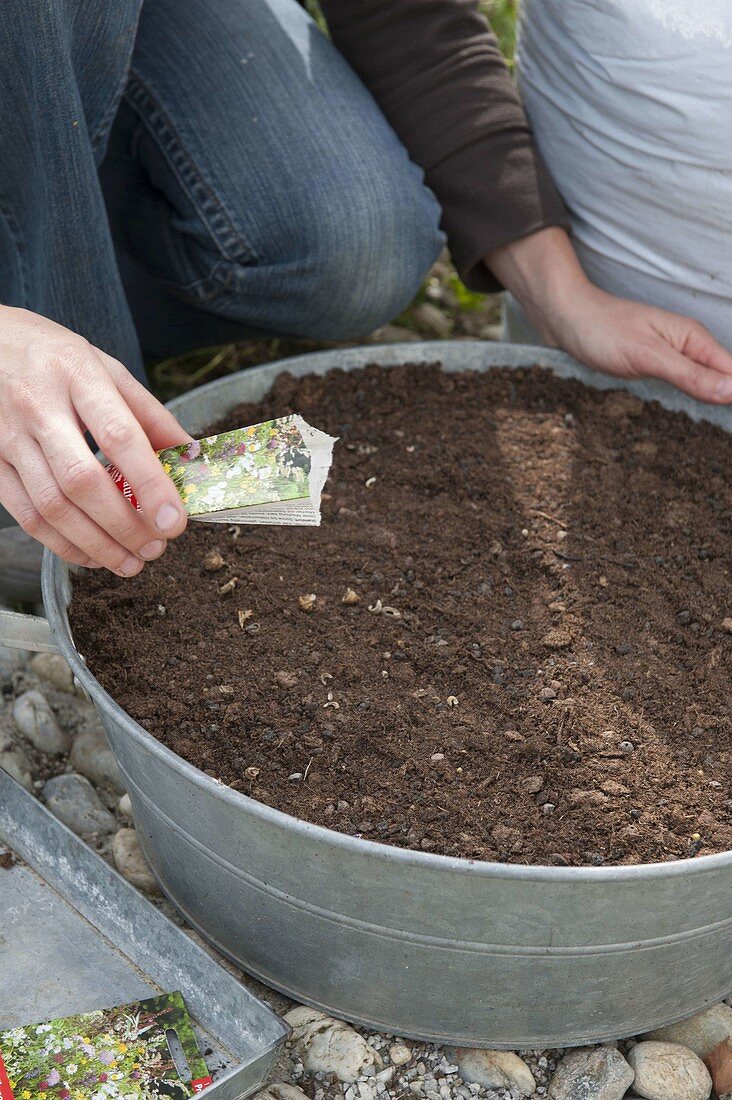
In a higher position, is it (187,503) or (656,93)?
(656,93)

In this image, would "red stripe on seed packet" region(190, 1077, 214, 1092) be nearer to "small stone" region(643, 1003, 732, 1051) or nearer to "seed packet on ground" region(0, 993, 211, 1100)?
"seed packet on ground" region(0, 993, 211, 1100)

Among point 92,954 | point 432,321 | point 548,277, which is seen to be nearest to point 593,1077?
point 92,954

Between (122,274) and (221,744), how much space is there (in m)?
1.24

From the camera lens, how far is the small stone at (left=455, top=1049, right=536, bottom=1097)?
1230 millimetres

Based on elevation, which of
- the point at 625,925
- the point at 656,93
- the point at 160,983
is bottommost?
the point at 160,983

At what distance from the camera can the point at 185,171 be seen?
1862mm

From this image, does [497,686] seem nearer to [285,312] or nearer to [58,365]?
[58,365]

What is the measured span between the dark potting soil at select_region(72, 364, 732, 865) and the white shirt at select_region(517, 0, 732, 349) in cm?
25

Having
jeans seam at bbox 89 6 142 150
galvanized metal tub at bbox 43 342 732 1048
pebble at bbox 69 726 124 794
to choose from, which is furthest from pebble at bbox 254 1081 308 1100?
jeans seam at bbox 89 6 142 150

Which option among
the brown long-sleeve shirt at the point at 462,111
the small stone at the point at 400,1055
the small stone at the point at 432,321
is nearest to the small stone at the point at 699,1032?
the small stone at the point at 400,1055

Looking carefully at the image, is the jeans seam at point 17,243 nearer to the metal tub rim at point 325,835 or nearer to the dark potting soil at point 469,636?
the dark potting soil at point 469,636

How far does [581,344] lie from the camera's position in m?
1.78

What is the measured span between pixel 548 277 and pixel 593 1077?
123 centimetres

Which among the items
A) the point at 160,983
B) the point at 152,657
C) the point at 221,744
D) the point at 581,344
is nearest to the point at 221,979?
the point at 160,983
